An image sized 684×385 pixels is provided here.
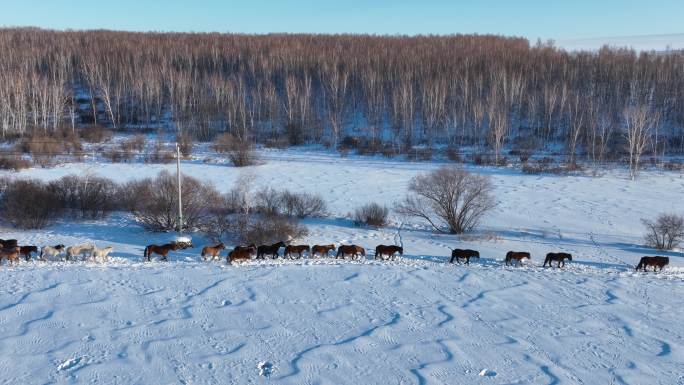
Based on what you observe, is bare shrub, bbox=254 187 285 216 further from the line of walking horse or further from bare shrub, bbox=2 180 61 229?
bare shrub, bbox=2 180 61 229

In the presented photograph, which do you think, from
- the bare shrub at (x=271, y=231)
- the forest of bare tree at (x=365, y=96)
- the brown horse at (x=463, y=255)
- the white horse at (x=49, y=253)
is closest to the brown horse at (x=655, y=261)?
the brown horse at (x=463, y=255)

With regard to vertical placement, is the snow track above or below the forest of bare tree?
below

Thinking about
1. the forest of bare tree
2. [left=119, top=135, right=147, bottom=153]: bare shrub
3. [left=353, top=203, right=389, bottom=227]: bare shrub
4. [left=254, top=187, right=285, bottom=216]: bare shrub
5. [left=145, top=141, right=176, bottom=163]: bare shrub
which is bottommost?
[left=353, top=203, right=389, bottom=227]: bare shrub

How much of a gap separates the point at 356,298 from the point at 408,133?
1526 inches

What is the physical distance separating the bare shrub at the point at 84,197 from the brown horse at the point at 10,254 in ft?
21.3

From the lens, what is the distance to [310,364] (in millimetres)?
8875

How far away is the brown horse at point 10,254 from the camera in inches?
565

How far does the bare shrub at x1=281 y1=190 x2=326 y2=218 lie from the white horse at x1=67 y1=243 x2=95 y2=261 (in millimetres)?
8169

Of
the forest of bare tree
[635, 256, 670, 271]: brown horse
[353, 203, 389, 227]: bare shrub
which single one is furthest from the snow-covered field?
the forest of bare tree

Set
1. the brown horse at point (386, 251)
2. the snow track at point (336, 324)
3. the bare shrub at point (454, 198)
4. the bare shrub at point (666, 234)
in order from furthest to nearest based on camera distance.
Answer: the bare shrub at point (454, 198) → the bare shrub at point (666, 234) → the brown horse at point (386, 251) → the snow track at point (336, 324)

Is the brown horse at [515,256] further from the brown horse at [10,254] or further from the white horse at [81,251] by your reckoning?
the brown horse at [10,254]

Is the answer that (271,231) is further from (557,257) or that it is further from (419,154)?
(419,154)

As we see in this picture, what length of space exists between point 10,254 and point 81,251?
1.75 meters

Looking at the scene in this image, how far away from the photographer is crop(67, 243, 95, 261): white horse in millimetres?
15164
